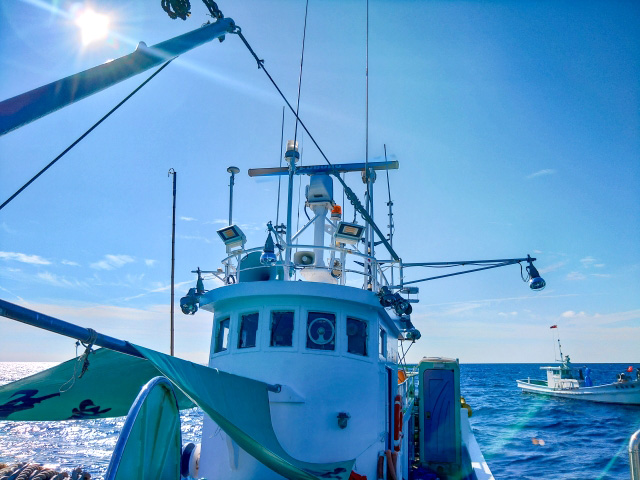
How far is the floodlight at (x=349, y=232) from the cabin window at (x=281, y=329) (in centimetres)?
216

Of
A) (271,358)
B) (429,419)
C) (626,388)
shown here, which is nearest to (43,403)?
(271,358)

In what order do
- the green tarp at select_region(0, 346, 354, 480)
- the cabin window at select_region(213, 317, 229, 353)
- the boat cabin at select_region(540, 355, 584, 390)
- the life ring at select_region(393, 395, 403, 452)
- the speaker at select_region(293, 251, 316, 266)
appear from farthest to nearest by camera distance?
the boat cabin at select_region(540, 355, 584, 390) → the life ring at select_region(393, 395, 403, 452) → the speaker at select_region(293, 251, 316, 266) → the cabin window at select_region(213, 317, 229, 353) → the green tarp at select_region(0, 346, 354, 480)

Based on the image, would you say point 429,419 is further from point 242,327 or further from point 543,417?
point 543,417

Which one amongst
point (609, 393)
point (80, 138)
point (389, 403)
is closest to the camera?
point (80, 138)

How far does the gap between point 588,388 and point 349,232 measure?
5439 centimetres

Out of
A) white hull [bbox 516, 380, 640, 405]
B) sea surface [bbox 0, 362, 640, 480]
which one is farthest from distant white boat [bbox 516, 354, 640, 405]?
sea surface [bbox 0, 362, 640, 480]

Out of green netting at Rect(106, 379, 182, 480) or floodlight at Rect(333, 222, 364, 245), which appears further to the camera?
floodlight at Rect(333, 222, 364, 245)

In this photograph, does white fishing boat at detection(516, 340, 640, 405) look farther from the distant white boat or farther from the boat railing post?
the boat railing post

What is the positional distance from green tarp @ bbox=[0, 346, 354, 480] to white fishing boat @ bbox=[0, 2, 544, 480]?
0.02 meters

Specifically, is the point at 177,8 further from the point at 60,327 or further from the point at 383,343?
the point at 383,343

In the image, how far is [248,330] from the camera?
9.14m

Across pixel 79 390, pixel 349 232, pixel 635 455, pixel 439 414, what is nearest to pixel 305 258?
pixel 349 232

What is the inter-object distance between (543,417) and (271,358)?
141 feet

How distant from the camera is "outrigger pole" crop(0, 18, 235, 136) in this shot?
12.5 feet
